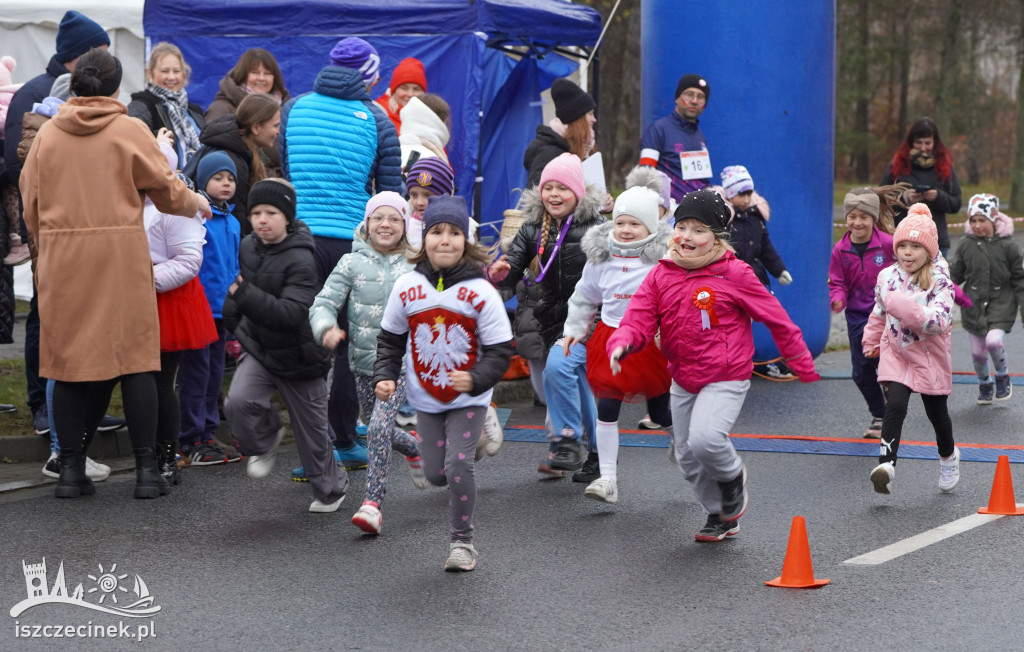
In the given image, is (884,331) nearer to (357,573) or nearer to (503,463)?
(503,463)

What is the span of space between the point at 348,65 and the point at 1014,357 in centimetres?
688

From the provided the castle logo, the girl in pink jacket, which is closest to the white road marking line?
the girl in pink jacket

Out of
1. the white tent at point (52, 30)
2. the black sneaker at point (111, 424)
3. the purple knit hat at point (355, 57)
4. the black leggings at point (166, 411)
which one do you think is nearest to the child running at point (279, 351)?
the black leggings at point (166, 411)

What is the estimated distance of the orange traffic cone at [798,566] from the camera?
5.29 metres

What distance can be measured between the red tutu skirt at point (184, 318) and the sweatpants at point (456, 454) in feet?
6.30

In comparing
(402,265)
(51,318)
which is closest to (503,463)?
(402,265)

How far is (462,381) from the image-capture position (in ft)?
18.0

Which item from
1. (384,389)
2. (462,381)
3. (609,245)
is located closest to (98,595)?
(384,389)

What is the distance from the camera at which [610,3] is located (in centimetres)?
3064

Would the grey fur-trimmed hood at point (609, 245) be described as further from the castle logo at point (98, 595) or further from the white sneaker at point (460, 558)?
the castle logo at point (98, 595)

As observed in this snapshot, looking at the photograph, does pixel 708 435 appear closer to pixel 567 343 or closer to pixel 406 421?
pixel 567 343

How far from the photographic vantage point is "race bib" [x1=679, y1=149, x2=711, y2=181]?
34.3ft

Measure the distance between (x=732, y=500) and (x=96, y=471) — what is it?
337 centimetres

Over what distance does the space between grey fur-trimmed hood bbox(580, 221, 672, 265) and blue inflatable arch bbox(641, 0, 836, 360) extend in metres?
4.12
